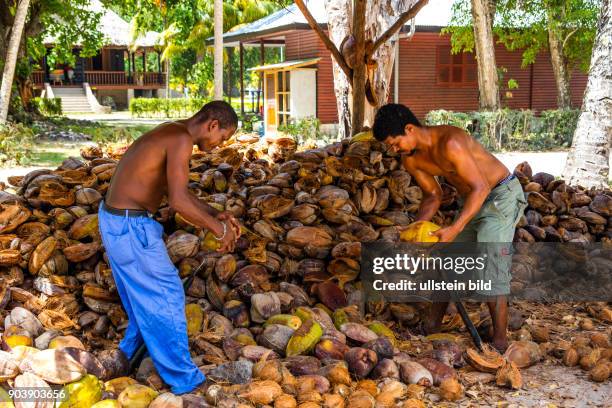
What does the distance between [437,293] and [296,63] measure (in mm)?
14713

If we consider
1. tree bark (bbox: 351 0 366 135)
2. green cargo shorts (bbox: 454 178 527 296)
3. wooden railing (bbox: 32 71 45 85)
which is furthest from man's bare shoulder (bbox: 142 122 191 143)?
wooden railing (bbox: 32 71 45 85)

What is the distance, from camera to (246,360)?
3.37m

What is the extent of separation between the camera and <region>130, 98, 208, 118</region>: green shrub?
2995 centimetres

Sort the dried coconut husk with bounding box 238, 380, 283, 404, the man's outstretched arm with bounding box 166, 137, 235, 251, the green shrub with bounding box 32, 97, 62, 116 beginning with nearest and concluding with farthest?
the dried coconut husk with bounding box 238, 380, 283, 404 < the man's outstretched arm with bounding box 166, 137, 235, 251 < the green shrub with bounding box 32, 97, 62, 116

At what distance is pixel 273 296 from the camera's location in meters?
4.00

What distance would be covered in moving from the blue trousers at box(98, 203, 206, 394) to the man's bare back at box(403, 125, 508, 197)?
166cm

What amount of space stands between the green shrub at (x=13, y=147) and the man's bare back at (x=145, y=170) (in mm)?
9040

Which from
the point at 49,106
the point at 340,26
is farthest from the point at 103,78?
the point at 340,26

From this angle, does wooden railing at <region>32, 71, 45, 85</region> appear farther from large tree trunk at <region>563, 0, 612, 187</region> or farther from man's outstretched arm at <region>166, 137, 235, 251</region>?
man's outstretched arm at <region>166, 137, 235, 251</region>

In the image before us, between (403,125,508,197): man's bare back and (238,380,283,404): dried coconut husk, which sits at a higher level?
(403,125,508,197): man's bare back

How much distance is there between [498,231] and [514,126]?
1329 centimetres

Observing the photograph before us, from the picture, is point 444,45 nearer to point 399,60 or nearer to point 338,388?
point 399,60

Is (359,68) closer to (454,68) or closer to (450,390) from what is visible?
(450,390)

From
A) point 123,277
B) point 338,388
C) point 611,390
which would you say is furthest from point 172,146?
Result: point 611,390
